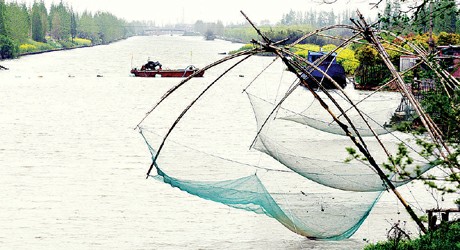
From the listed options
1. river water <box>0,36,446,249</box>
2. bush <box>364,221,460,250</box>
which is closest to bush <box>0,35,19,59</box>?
river water <box>0,36,446,249</box>

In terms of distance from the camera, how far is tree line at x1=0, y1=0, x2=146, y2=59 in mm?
50281

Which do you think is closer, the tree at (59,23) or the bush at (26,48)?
the bush at (26,48)

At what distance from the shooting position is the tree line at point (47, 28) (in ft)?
165

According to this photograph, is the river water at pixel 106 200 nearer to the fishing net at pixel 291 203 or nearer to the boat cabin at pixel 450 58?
the fishing net at pixel 291 203

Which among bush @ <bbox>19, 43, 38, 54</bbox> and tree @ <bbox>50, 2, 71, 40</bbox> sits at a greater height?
tree @ <bbox>50, 2, 71, 40</bbox>

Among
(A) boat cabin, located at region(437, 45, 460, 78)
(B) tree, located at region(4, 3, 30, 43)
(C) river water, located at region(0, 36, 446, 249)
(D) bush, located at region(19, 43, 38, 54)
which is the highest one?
(B) tree, located at region(4, 3, 30, 43)

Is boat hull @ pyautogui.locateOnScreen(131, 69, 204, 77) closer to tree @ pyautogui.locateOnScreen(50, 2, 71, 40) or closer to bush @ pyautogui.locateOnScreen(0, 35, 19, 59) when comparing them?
bush @ pyautogui.locateOnScreen(0, 35, 19, 59)

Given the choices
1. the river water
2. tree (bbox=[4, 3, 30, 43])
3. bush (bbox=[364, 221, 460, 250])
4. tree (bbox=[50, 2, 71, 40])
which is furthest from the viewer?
tree (bbox=[50, 2, 71, 40])

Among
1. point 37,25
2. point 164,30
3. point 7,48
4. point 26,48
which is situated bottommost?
point 26,48

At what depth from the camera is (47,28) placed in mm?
71750

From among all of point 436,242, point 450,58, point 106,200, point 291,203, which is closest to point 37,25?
point 106,200

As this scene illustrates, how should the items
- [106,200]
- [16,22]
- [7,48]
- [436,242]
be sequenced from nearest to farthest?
[436,242]
[106,200]
[7,48]
[16,22]

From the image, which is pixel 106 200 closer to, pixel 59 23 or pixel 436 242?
pixel 436 242

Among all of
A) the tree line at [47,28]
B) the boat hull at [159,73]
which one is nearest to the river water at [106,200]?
the boat hull at [159,73]
